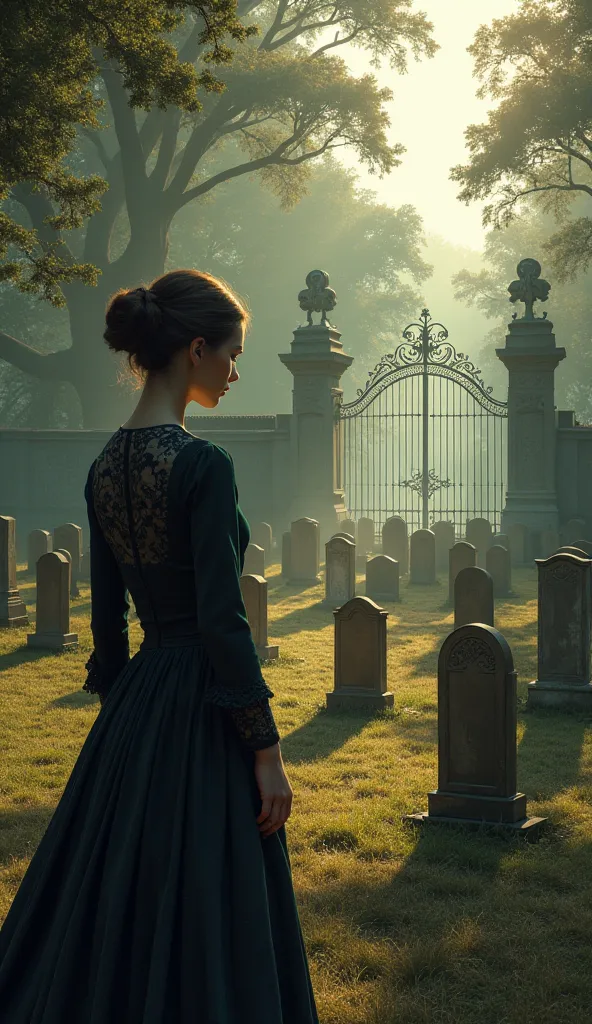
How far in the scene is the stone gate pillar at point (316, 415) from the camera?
66.7 ft

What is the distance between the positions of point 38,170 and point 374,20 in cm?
1873

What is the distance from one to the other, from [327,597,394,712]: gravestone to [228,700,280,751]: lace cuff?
16.7 feet

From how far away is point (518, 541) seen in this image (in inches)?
725

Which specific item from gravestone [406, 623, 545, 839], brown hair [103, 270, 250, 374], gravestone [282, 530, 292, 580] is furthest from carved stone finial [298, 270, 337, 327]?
brown hair [103, 270, 250, 374]

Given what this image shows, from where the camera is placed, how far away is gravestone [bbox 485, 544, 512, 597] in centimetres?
1394

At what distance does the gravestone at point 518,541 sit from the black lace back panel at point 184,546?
16.1 m

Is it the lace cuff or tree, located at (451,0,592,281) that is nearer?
the lace cuff

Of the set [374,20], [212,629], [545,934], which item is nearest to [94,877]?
[212,629]

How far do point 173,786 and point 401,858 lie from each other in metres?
2.58

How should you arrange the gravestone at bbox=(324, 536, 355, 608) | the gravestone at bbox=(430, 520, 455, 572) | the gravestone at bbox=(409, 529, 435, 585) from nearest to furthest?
the gravestone at bbox=(324, 536, 355, 608), the gravestone at bbox=(409, 529, 435, 585), the gravestone at bbox=(430, 520, 455, 572)

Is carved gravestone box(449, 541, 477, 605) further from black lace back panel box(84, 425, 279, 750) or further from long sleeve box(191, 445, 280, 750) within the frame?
long sleeve box(191, 445, 280, 750)

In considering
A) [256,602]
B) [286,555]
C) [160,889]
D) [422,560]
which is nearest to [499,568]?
[422,560]

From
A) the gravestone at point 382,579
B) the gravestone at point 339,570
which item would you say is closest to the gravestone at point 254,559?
the gravestone at point 339,570

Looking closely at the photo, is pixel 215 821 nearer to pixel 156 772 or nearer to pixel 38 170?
pixel 156 772
